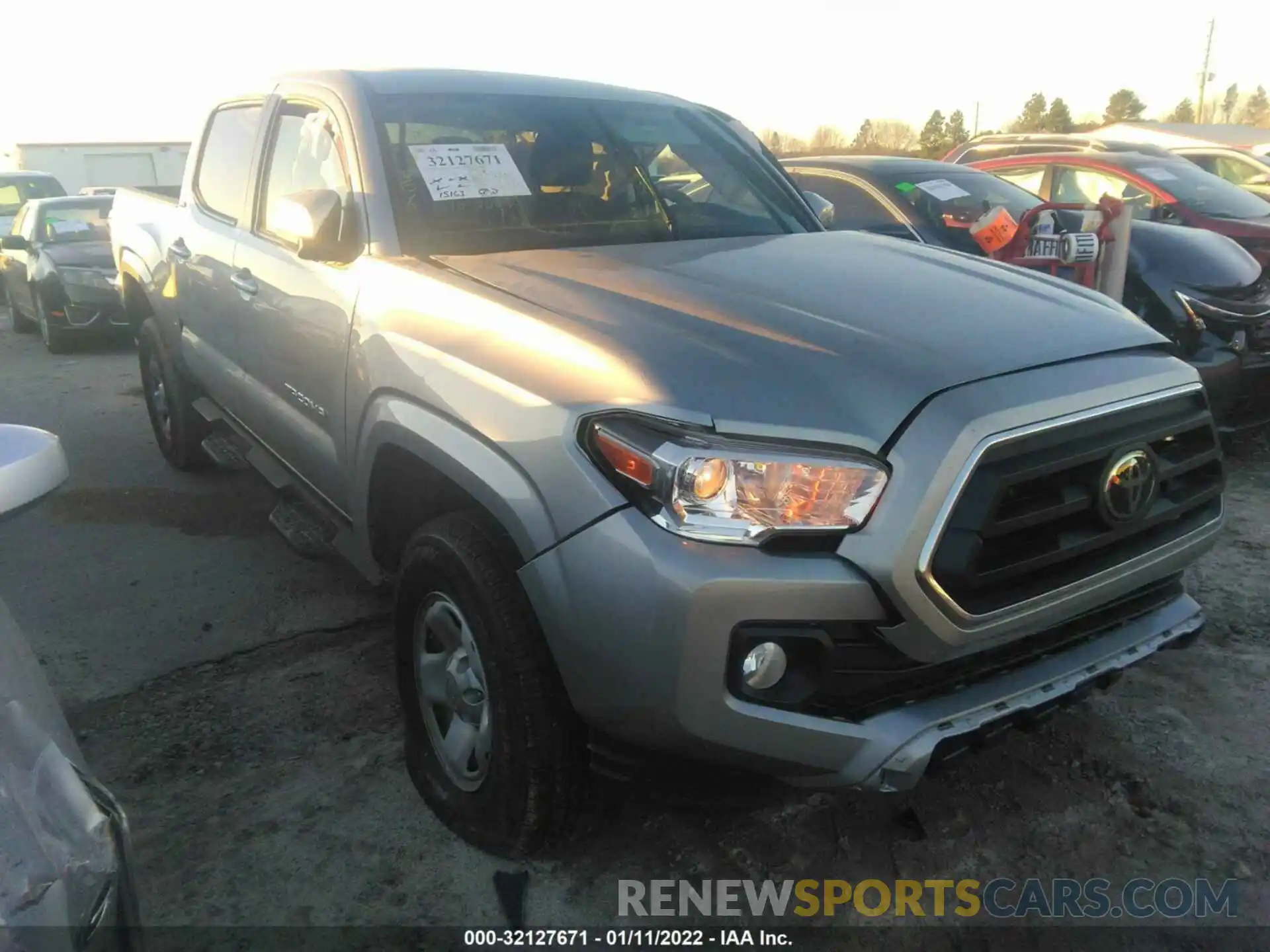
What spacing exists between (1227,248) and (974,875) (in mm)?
4622

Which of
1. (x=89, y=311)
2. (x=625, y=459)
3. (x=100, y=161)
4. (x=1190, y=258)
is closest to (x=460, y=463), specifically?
(x=625, y=459)

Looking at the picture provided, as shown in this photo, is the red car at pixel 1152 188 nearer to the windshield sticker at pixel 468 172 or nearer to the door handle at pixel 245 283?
the windshield sticker at pixel 468 172

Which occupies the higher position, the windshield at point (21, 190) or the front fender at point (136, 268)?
the front fender at point (136, 268)

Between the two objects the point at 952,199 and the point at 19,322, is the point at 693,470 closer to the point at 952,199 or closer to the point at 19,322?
the point at 952,199

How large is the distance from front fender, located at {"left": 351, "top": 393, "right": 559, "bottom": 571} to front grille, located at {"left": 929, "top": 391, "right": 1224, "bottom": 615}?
2.63 feet

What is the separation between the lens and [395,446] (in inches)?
101

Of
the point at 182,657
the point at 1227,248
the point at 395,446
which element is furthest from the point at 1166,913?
the point at 1227,248

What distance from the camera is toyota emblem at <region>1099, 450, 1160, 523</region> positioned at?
211cm

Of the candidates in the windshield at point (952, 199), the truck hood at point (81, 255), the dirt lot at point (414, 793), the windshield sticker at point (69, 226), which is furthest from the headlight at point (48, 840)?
the windshield sticker at point (69, 226)

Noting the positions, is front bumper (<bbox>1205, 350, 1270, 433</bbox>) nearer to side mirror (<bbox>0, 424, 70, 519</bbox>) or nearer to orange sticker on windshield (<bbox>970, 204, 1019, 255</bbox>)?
orange sticker on windshield (<bbox>970, 204, 1019, 255</bbox>)

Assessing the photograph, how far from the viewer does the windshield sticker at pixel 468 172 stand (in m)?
2.90

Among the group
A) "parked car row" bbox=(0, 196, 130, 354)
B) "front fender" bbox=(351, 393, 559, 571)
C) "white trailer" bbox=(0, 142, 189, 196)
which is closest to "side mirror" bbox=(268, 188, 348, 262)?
"front fender" bbox=(351, 393, 559, 571)

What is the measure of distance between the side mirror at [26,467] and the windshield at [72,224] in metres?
9.42

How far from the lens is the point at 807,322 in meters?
2.22
